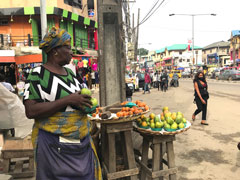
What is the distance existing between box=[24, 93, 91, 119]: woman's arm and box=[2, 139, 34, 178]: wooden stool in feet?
8.18

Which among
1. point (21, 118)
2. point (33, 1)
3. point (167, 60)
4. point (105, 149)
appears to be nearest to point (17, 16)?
point (33, 1)

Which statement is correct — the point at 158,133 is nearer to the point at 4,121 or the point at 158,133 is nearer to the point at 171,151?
the point at 171,151

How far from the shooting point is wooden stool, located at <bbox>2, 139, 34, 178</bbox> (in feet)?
12.4

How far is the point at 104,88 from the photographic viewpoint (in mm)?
3904

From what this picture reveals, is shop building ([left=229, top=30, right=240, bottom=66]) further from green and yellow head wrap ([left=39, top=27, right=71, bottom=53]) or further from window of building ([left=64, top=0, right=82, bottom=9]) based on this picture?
green and yellow head wrap ([left=39, top=27, right=71, bottom=53])

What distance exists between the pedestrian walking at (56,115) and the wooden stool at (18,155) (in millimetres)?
2277

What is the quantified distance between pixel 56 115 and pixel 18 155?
2606mm

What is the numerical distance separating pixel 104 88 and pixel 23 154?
1.86 metres

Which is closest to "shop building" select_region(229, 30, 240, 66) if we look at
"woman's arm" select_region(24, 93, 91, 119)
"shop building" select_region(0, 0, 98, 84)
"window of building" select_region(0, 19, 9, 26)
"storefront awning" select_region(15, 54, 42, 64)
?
"shop building" select_region(0, 0, 98, 84)

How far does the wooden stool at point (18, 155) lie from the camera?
149 inches

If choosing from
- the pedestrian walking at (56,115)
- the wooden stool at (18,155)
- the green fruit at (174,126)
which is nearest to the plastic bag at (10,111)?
the wooden stool at (18,155)

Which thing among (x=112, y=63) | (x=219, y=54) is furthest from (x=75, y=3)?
(x=219, y=54)

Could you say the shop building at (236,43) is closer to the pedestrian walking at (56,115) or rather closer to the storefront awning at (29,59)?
the storefront awning at (29,59)

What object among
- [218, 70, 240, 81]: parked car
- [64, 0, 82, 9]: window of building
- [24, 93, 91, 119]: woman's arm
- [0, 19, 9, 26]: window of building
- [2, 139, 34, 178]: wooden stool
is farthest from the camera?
[218, 70, 240, 81]: parked car
